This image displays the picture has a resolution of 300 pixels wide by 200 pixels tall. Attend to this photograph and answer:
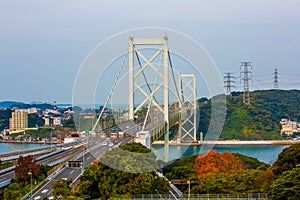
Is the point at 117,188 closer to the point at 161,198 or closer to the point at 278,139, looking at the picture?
the point at 161,198

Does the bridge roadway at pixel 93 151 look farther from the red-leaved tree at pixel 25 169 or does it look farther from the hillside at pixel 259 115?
the hillside at pixel 259 115

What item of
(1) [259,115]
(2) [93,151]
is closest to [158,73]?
(2) [93,151]

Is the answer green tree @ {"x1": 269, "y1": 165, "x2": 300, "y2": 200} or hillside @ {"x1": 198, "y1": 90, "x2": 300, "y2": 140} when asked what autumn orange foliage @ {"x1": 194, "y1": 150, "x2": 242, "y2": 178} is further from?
hillside @ {"x1": 198, "y1": 90, "x2": 300, "y2": 140}

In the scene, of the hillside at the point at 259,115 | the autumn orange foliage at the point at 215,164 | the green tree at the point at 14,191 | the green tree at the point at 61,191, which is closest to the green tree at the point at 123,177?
the green tree at the point at 61,191

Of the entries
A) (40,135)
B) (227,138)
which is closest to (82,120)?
(227,138)

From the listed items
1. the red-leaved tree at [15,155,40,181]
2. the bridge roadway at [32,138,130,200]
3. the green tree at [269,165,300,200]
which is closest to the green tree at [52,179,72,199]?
the bridge roadway at [32,138,130,200]

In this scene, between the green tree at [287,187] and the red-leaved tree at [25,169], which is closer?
the green tree at [287,187]

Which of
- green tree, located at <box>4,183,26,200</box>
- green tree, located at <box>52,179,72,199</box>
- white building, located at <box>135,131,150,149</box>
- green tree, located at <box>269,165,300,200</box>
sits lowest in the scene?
green tree, located at <box>4,183,26,200</box>
